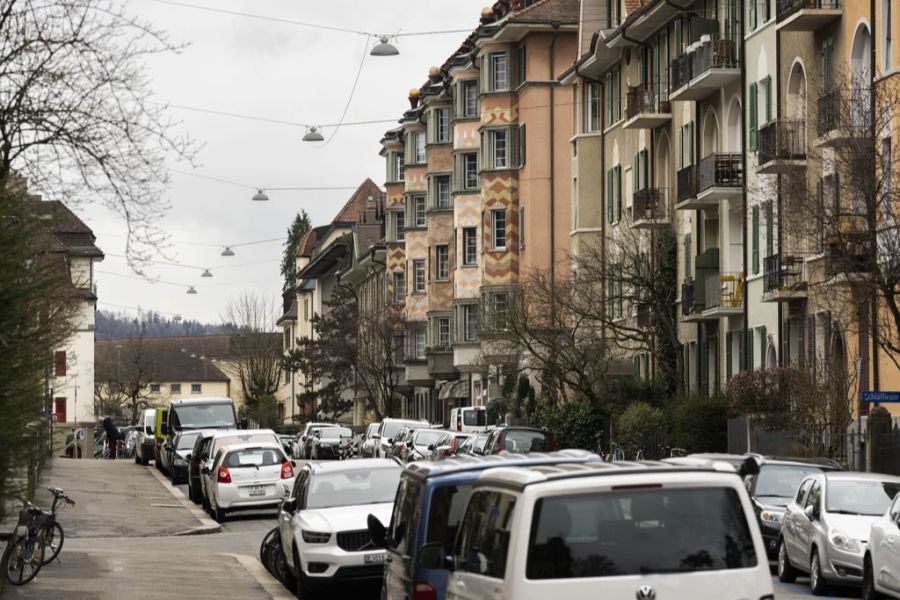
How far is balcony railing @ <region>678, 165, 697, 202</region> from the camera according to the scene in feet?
163

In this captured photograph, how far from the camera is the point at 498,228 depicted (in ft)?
250

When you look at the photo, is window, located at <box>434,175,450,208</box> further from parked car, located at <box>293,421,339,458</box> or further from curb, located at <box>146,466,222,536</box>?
curb, located at <box>146,466,222,536</box>

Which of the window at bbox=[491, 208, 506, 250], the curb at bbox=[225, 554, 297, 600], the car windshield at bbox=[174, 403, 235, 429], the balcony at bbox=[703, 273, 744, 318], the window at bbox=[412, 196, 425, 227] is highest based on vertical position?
the window at bbox=[412, 196, 425, 227]

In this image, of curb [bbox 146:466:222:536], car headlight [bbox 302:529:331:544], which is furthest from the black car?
curb [bbox 146:466:222:536]

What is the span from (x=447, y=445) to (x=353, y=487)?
26331 millimetres

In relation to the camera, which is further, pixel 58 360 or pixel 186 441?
pixel 186 441

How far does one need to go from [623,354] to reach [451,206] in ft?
94.1

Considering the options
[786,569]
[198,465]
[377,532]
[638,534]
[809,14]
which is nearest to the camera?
[638,534]

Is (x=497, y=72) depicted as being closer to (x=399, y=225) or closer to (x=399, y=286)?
(x=399, y=225)

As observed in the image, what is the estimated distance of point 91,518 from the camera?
39969 mm

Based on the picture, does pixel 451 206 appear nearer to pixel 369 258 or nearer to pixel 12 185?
pixel 369 258

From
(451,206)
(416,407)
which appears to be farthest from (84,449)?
(451,206)

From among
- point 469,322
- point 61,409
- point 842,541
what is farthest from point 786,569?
point 61,409

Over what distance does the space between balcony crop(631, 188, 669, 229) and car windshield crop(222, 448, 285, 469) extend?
1794 centimetres
